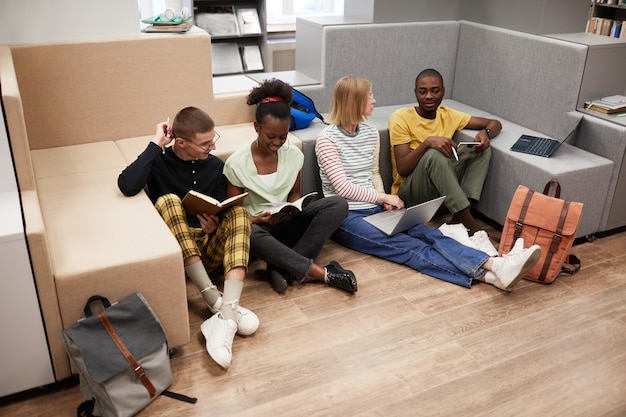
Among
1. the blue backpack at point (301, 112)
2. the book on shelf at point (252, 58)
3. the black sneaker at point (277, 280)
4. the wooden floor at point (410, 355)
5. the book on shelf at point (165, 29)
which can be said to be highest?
the book on shelf at point (165, 29)

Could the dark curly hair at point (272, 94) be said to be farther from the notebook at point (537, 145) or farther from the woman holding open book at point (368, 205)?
the notebook at point (537, 145)

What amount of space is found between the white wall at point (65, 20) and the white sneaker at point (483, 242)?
2061 mm

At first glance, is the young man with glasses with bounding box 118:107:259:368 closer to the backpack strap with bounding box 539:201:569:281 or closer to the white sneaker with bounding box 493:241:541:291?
the white sneaker with bounding box 493:241:541:291

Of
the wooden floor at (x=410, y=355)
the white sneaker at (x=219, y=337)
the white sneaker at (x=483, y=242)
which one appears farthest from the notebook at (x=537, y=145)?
the white sneaker at (x=219, y=337)

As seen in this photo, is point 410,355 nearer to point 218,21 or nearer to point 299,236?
point 299,236

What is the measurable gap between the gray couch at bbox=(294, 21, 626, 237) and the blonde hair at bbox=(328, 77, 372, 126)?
276 mm

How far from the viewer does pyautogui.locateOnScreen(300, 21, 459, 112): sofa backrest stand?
12.4ft

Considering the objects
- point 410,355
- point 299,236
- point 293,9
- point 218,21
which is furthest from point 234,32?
point 410,355

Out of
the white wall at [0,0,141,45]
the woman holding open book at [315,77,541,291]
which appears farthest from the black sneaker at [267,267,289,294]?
the white wall at [0,0,141,45]

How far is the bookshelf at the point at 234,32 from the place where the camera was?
5359mm

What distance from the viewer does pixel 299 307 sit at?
2697 mm

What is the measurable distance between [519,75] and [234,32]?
274 cm

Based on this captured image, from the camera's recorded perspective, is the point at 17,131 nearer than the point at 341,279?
Yes

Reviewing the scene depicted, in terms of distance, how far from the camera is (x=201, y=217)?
8.71 ft
